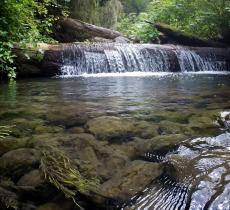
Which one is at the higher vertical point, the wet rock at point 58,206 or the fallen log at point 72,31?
the fallen log at point 72,31

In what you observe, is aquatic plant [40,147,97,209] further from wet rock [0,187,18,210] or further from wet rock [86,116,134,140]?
wet rock [86,116,134,140]

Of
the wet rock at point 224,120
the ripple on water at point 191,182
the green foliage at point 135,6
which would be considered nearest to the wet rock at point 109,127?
the ripple on water at point 191,182

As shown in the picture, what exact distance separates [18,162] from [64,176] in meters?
0.48

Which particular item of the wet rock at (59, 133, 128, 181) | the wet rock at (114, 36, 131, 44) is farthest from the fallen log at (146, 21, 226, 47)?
the wet rock at (59, 133, 128, 181)

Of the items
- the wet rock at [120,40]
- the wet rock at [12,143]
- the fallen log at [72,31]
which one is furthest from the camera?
A: the wet rock at [120,40]

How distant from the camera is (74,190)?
7.45ft

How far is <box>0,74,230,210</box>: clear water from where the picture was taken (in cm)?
225

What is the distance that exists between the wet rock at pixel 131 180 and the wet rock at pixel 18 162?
599mm

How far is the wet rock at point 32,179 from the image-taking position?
2383mm

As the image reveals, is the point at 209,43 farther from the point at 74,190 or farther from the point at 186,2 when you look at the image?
the point at 74,190

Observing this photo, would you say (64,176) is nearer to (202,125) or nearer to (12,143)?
(12,143)

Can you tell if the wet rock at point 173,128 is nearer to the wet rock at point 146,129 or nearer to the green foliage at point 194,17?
the wet rock at point 146,129

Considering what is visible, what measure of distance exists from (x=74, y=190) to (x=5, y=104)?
3152mm

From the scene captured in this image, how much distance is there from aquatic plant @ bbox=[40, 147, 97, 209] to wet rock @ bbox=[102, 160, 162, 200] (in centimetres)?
13
